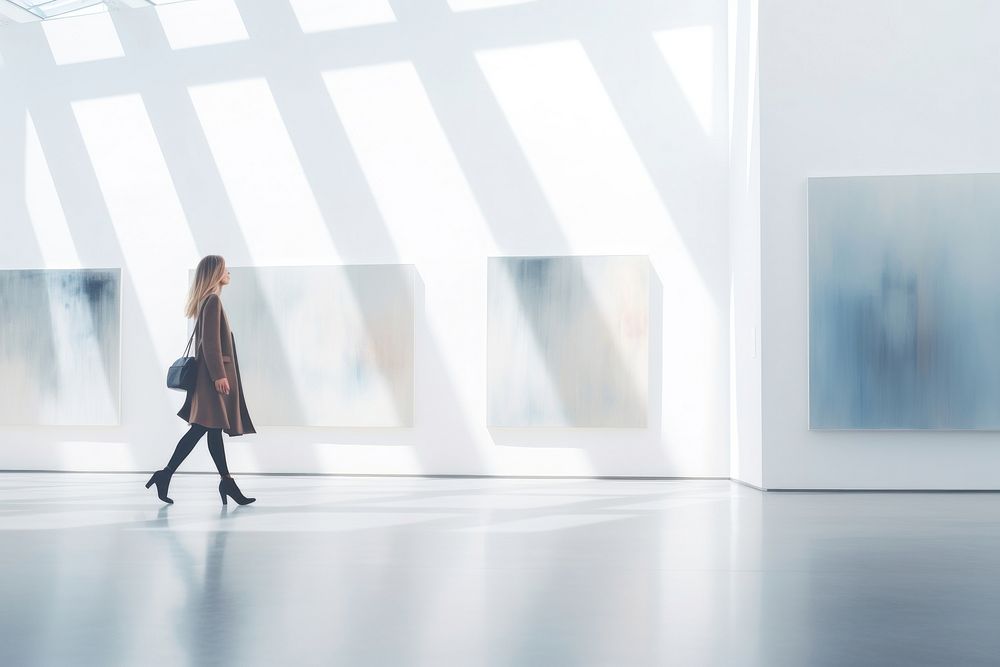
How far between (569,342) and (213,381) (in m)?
4.91

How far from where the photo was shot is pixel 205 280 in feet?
25.5

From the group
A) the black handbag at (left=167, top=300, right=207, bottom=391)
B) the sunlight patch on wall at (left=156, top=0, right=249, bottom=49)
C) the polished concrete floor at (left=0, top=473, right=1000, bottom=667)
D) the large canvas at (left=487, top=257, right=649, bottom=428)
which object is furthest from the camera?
the sunlight patch on wall at (left=156, top=0, right=249, bottom=49)

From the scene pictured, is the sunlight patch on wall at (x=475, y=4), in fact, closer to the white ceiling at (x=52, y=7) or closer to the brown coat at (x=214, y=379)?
the white ceiling at (x=52, y=7)

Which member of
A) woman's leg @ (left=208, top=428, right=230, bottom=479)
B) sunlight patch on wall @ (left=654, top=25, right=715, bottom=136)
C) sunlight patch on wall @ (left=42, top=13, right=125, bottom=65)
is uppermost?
sunlight patch on wall @ (left=42, top=13, right=125, bottom=65)

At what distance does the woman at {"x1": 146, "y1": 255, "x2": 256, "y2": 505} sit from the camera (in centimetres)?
763

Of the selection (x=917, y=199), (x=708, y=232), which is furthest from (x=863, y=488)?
(x=708, y=232)

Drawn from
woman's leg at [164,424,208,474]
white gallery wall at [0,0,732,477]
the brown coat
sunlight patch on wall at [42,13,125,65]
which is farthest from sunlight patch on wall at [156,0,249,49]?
woman's leg at [164,424,208,474]

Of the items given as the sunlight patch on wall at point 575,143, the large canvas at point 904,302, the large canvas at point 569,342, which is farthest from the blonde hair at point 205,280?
the large canvas at point 904,302

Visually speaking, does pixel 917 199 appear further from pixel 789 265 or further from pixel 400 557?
pixel 400 557

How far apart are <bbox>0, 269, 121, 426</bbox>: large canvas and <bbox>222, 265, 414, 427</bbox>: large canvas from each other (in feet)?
5.68

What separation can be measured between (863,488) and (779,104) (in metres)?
3.93

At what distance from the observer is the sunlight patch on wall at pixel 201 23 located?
1243 cm

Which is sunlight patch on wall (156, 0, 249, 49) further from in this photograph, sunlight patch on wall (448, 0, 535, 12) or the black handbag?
the black handbag

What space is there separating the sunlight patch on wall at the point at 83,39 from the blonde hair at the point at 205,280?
641 centimetres
